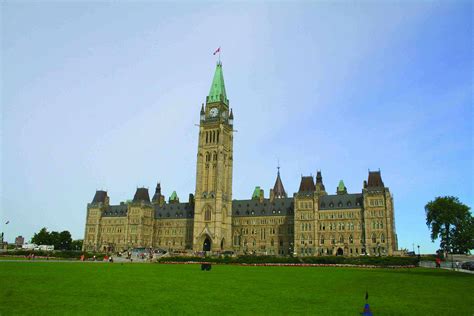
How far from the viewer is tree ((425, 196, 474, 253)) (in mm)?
84125

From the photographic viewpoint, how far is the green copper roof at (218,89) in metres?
140

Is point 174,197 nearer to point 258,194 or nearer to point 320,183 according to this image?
point 258,194

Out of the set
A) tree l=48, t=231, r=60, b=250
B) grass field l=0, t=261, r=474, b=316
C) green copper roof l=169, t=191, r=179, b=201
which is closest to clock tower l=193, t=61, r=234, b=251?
green copper roof l=169, t=191, r=179, b=201

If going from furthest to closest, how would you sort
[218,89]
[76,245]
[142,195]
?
1. [76,245]
2. [142,195]
3. [218,89]

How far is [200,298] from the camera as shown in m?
21.5

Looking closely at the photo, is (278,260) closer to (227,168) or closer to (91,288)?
(91,288)

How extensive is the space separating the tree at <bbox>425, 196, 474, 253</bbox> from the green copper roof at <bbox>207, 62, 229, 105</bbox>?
7468 cm

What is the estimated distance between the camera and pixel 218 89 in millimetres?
141500

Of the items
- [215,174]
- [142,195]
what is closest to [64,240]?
[142,195]

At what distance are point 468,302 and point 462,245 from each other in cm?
6907

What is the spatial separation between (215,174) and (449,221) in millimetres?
68051

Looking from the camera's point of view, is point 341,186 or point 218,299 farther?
point 341,186

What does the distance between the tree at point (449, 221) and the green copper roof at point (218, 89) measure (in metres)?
74.7

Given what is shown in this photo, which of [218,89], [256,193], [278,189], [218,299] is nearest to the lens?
[218,299]
